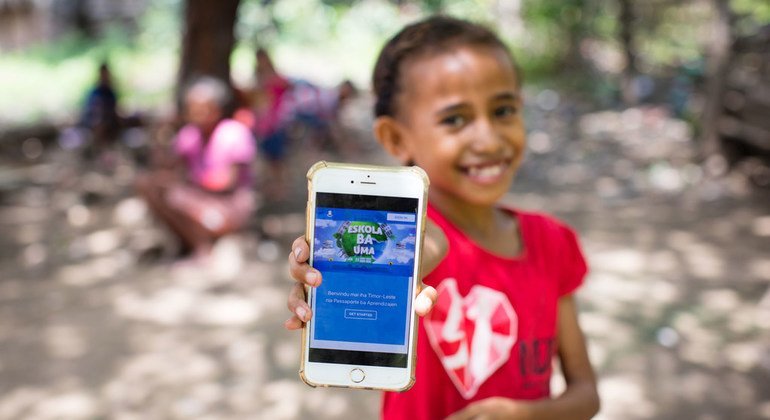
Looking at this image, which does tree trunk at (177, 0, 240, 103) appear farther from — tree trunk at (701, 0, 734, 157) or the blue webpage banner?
the blue webpage banner

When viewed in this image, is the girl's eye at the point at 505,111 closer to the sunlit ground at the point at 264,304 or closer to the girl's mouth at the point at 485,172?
the girl's mouth at the point at 485,172

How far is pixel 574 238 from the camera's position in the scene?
4.98 ft

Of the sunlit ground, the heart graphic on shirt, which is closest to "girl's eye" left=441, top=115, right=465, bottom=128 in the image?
the heart graphic on shirt

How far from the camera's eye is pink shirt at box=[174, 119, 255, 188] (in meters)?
4.92

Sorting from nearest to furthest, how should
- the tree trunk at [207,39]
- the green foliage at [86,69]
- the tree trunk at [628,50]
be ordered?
the tree trunk at [207,39]
the tree trunk at [628,50]
the green foliage at [86,69]

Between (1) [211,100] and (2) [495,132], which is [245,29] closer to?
(1) [211,100]

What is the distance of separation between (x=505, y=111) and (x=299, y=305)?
583 mm

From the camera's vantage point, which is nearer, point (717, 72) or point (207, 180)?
point (207, 180)

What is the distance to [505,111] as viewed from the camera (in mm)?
1357

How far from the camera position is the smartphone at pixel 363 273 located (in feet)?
3.41

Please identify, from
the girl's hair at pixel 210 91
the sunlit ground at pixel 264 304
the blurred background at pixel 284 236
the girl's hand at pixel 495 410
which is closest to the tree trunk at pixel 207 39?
the blurred background at pixel 284 236

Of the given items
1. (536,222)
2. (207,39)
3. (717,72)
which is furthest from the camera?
(717,72)

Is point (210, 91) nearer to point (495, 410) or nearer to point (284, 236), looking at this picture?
point (284, 236)

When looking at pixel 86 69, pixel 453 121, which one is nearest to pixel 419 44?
pixel 453 121
